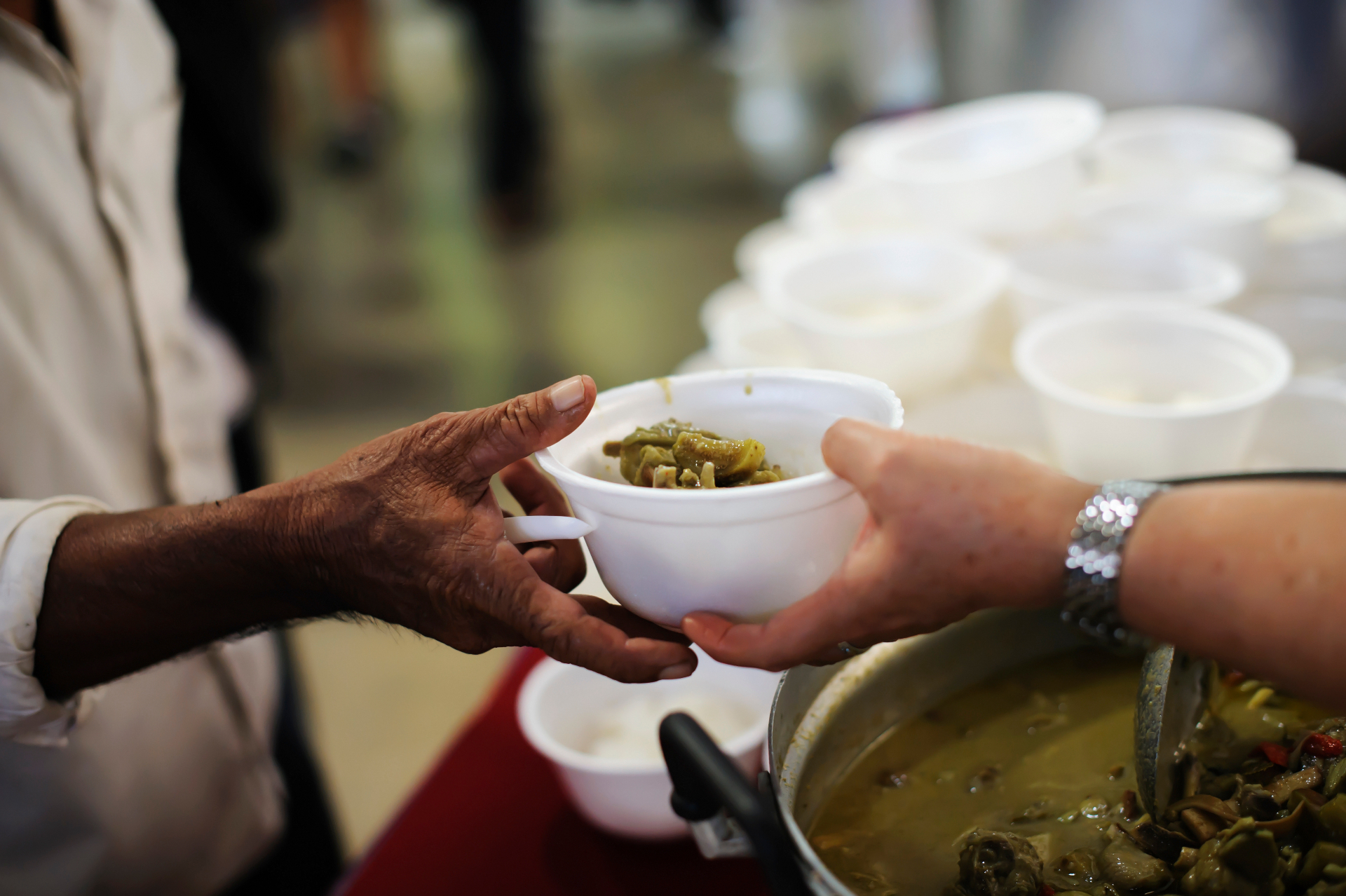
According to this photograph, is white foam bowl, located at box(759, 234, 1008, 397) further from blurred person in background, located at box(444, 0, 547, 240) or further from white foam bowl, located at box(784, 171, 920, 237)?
blurred person in background, located at box(444, 0, 547, 240)

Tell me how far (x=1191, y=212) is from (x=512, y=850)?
1.71 metres

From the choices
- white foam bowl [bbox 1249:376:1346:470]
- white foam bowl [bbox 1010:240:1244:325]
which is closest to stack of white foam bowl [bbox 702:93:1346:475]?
white foam bowl [bbox 1010:240:1244:325]

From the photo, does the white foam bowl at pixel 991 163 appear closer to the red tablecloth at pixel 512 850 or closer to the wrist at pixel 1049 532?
the wrist at pixel 1049 532

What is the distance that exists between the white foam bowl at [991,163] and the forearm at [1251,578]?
1259 mm

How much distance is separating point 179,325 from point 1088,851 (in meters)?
1.55

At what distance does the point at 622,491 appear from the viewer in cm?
85

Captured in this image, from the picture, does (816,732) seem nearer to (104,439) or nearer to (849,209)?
(104,439)

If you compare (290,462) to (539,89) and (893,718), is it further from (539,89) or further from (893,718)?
(893,718)

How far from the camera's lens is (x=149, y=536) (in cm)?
109

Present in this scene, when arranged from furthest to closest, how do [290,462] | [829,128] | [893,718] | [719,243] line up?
[829,128]
[719,243]
[290,462]
[893,718]

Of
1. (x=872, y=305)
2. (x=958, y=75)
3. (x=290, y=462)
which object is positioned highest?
(x=958, y=75)

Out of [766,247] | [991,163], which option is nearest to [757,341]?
[766,247]

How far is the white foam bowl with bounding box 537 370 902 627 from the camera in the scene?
84cm

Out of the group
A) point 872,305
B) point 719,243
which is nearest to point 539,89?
point 719,243
